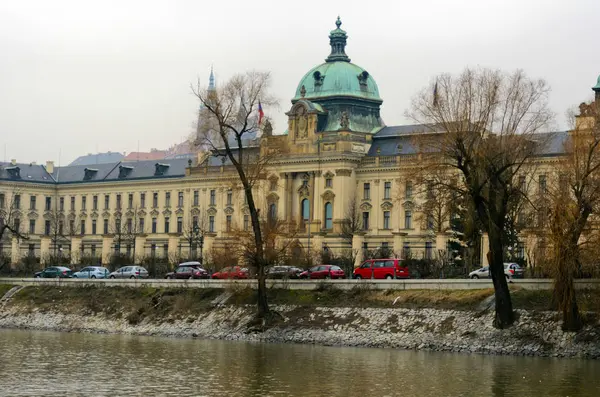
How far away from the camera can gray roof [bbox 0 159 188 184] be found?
158000 mm

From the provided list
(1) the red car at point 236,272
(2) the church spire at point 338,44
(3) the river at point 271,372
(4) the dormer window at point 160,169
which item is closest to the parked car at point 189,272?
(1) the red car at point 236,272

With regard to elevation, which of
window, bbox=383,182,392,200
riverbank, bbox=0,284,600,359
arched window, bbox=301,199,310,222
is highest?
window, bbox=383,182,392,200

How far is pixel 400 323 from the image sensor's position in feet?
234

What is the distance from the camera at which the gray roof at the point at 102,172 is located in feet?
518

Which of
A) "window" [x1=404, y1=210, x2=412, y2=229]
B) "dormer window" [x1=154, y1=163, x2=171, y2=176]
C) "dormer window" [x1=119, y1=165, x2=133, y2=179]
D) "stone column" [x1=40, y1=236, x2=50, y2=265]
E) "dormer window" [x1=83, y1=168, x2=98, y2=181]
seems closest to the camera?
"stone column" [x1=40, y1=236, x2=50, y2=265]

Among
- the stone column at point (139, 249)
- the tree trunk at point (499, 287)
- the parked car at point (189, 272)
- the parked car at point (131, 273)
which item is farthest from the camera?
the stone column at point (139, 249)

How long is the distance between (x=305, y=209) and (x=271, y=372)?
3298 inches

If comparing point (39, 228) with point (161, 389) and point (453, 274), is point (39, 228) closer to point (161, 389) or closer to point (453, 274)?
point (453, 274)

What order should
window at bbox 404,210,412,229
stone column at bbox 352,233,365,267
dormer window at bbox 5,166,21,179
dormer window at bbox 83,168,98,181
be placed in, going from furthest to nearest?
1. dormer window at bbox 83,168,98,181
2. dormer window at bbox 5,166,21,179
3. window at bbox 404,210,412,229
4. stone column at bbox 352,233,365,267

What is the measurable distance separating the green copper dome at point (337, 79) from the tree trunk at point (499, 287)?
72.0 m

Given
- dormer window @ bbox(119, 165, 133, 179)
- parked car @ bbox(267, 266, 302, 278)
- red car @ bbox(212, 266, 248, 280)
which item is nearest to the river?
parked car @ bbox(267, 266, 302, 278)

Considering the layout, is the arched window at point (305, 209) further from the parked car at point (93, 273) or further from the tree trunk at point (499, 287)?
the tree trunk at point (499, 287)

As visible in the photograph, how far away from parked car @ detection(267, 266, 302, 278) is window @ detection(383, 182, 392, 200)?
4856 centimetres

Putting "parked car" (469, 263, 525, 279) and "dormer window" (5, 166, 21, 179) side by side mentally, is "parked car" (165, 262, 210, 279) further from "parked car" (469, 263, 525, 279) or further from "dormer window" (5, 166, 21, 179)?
"dormer window" (5, 166, 21, 179)
